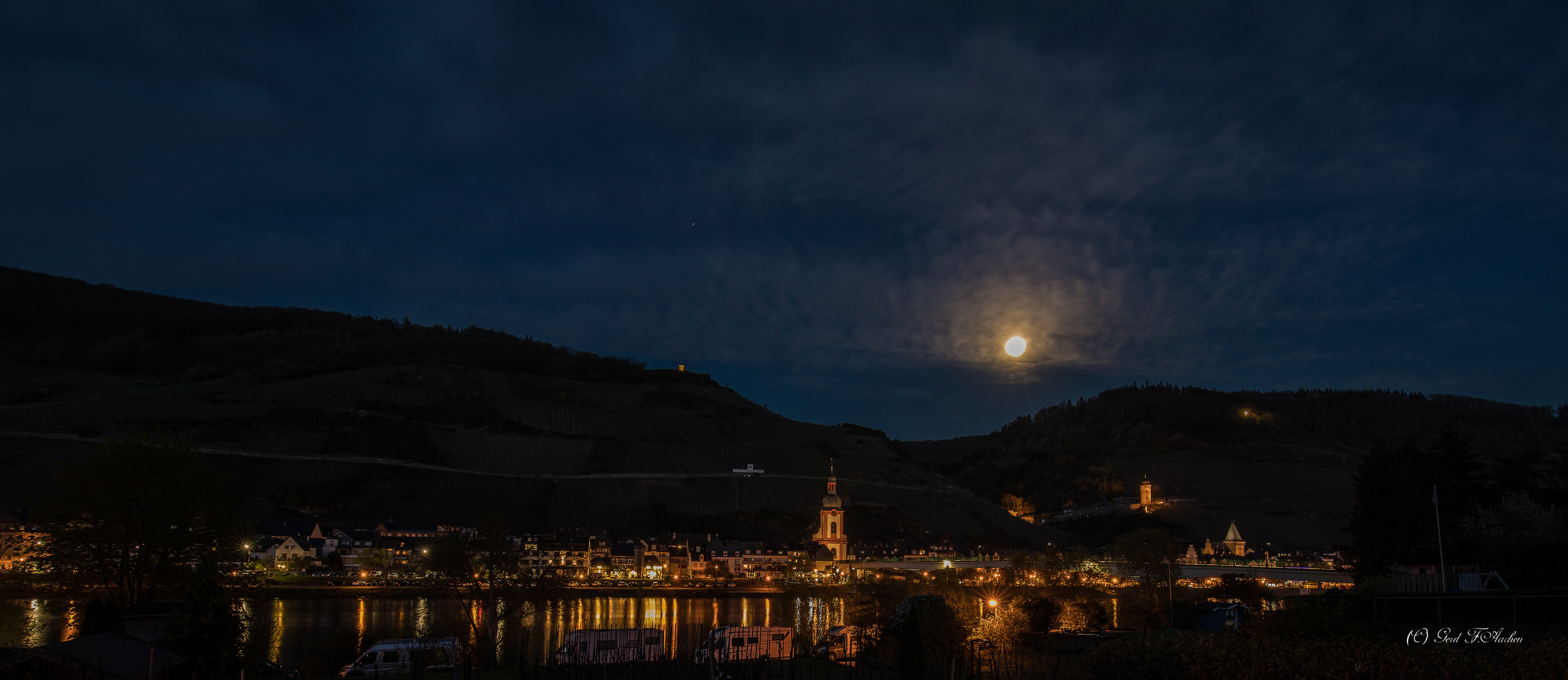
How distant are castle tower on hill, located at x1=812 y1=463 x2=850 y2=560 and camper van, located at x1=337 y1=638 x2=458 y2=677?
9750cm

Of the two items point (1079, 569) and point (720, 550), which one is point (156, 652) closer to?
point (1079, 569)

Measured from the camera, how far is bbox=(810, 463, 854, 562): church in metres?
137

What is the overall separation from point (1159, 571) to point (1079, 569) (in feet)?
81.8

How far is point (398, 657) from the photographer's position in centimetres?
3928

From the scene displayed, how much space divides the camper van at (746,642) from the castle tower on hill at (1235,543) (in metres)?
126

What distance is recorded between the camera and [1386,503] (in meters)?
51.7

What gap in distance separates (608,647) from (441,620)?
78.1 feet

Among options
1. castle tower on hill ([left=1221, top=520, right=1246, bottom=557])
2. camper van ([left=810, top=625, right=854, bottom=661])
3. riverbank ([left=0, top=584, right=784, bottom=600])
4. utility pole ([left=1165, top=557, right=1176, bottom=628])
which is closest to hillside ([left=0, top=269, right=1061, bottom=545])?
castle tower on hill ([left=1221, top=520, right=1246, bottom=557])

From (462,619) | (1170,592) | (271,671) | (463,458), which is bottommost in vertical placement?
(1170,592)

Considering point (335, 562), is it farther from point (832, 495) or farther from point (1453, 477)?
point (1453, 477)

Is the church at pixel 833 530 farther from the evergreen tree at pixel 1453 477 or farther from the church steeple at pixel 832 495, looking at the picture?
the evergreen tree at pixel 1453 477

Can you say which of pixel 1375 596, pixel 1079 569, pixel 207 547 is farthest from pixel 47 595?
pixel 1079 569

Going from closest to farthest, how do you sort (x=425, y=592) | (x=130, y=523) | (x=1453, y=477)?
(x=130, y=523)
(x=1453, y=477)
(x=425, y=592)

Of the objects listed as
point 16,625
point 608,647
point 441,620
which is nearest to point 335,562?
point 16,625
